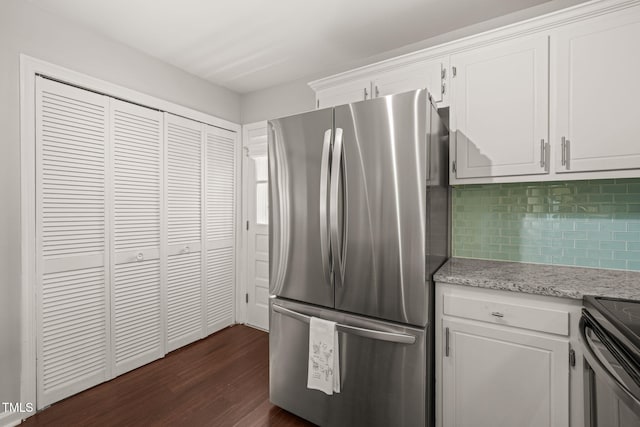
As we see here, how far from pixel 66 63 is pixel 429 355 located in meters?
2.95

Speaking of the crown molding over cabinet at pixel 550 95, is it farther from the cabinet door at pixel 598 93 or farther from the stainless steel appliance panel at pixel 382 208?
the stainless steel appliance panel at pixel 382 208

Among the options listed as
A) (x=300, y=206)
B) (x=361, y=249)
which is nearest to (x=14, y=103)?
(x=300, y=206)

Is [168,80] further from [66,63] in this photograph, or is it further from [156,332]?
[156,332]

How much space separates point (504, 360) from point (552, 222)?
978 mm

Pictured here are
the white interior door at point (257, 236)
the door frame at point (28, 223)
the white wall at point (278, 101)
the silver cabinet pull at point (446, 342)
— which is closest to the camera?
the silver cabinet pull at point (446, 342)

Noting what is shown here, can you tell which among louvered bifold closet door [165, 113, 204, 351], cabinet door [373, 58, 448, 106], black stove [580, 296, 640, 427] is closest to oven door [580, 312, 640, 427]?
black stove [580, 296, 640, 427]

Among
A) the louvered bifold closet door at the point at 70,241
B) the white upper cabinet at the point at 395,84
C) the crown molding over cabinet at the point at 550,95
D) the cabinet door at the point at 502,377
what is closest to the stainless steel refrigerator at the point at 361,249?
the cabinet door at the point at 502,377

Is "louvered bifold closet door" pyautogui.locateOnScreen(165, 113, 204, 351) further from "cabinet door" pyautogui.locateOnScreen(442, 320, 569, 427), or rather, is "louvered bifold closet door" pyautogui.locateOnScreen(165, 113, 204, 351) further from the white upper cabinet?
"cabinet door" pyautogui.locateOnScreen(442, 320, 569, 427)

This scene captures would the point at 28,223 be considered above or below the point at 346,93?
below

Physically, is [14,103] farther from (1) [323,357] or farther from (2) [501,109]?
(2) [501,109]

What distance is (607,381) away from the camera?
1028 mm

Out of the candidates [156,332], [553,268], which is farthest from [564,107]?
[156,332]

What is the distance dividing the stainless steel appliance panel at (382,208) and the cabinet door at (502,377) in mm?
307

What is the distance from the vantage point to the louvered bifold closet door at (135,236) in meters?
2.30
